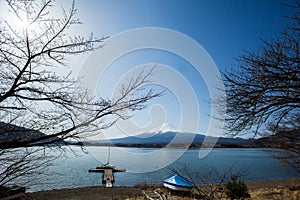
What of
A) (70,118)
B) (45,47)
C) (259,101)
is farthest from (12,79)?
(259,101)

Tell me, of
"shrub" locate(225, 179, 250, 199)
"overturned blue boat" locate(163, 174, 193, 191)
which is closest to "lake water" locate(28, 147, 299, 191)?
"overturned blue boat" locate(163, 174, 193, 191)

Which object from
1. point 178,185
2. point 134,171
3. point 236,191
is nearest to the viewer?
point 236,191

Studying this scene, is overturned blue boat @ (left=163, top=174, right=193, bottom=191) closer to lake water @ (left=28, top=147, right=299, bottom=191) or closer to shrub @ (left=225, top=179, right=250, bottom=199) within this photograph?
lake water @ (left=28, top=147, right=299, bottom=191)

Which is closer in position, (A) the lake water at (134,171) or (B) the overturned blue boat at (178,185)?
(A) the lake water at (134,171)

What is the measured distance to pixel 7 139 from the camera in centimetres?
283

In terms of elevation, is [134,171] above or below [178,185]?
below

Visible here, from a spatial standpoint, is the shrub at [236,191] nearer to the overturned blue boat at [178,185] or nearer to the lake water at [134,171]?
the lake water at [134,171]

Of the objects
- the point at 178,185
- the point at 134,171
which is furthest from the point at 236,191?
the point at 134,171

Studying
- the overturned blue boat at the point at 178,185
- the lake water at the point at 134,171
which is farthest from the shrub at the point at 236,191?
the overturned blue boat at the point at 178,185

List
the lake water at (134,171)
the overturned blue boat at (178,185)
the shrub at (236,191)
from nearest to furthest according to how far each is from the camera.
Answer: the lake water at (134,171) < the shrub at (236,191) < the overturned blue boat at (178,185)

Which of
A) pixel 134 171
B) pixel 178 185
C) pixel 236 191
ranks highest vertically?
pixel 236 191

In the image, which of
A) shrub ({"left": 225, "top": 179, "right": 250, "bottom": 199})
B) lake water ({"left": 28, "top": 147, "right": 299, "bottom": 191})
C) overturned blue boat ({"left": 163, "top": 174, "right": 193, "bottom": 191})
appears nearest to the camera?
lake water ({"left": 28, "top": 147, "right": 299, "bottom": 191})

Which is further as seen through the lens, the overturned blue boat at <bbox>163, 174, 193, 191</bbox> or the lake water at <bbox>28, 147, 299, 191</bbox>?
the overturned blue boat at <bbox>163, 174, 193, 191</bbox>

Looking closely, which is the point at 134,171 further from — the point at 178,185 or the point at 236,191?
the point at 236,191
